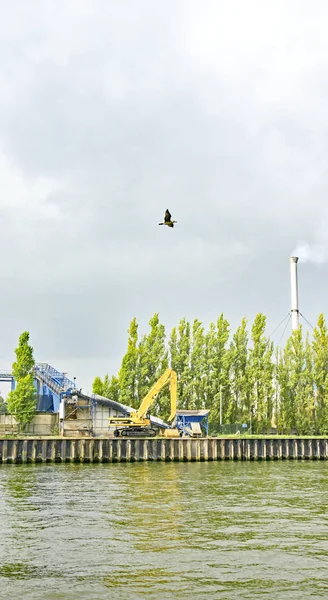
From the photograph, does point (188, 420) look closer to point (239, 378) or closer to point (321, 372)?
point (239, 378)

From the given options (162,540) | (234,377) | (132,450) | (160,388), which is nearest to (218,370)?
(234,377)

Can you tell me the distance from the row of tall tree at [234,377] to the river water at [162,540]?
1647 inches

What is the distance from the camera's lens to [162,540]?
2053cm

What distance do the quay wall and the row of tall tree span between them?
16858 mm

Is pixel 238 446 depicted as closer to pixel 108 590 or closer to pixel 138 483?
pixel 138 483

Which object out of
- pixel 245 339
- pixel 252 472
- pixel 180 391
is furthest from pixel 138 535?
pixel 245 339

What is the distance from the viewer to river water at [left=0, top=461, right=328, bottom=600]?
15.5 metres

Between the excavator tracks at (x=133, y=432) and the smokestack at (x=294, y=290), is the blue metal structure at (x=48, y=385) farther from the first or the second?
the smokestack at (x=294, y=290)

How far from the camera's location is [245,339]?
8606cm

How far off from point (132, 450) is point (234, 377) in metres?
29.6

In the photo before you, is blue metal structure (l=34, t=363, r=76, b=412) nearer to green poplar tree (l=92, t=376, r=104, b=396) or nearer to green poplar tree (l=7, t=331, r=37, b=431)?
green poplar tree (l=7, t=331, r=37, b=431)

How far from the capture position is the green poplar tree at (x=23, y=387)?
71.5 m

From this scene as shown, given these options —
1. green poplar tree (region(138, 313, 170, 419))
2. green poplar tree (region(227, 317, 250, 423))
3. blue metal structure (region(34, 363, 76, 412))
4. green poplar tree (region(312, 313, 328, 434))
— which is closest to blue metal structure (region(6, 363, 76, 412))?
blue metal structure (region(34, 363, 76, 412))

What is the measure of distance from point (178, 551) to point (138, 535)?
2.73m
